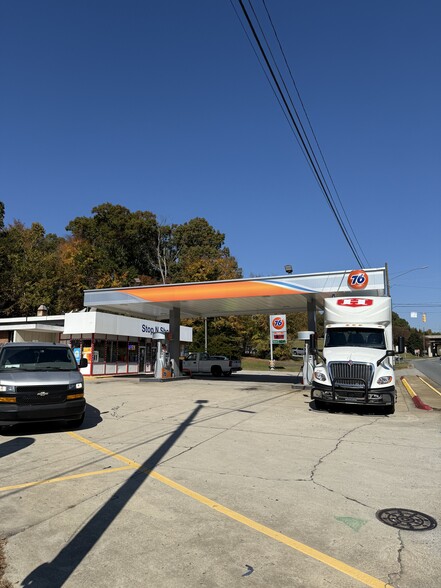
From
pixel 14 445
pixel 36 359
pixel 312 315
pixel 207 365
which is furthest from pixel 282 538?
pixel 207 365

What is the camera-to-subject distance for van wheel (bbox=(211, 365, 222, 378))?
34625 mm

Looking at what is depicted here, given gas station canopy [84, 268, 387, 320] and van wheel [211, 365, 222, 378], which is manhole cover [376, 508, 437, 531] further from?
van wheel [211, 365, 222, 378]

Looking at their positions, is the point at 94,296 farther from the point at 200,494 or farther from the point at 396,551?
the point at 396,551

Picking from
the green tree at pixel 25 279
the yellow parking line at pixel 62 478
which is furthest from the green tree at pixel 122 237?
the yellow parking line at pixel 62 478

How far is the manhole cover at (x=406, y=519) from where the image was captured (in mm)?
4680

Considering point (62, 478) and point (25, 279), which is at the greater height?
point (25, 279)

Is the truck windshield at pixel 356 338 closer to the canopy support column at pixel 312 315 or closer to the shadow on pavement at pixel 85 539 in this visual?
the canopy support column at pixel 312 315

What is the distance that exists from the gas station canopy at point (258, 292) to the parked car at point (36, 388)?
1268 cm

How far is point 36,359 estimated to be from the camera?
1038cm

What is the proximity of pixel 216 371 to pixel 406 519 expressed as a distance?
30.2m

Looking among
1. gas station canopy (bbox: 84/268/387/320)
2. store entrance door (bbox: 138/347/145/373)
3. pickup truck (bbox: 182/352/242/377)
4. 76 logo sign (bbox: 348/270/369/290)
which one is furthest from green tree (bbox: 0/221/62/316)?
76 logo sign (bbox: 348/270/369/290)

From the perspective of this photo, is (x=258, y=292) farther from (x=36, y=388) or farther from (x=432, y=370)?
(x=432, y=370)

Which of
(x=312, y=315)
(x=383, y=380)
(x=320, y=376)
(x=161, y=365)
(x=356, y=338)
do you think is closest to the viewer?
(x=383, y=380)

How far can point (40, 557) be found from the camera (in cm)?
394
